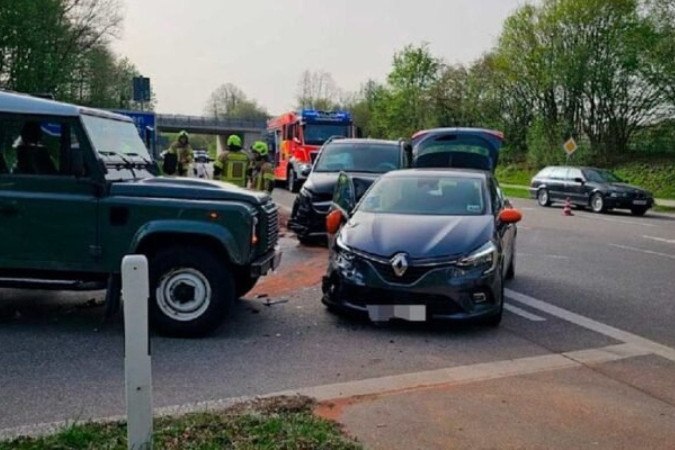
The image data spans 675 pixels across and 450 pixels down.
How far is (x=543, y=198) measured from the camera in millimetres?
28453

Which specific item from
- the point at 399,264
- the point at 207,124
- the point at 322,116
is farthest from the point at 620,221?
the point at 207,124

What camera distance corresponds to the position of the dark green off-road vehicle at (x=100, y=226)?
253 inches

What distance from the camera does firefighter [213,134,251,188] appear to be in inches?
464

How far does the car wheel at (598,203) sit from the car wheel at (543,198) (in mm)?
2740

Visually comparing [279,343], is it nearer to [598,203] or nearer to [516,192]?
[598,203]

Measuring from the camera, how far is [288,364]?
580cm

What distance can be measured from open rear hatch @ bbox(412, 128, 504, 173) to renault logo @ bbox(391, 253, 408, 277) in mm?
6091

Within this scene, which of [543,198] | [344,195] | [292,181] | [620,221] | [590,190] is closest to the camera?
[344,195]

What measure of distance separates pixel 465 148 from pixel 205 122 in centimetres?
8099

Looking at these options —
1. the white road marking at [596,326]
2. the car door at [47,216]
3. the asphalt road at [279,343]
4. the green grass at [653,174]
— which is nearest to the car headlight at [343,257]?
the asphalt road at [279,343]

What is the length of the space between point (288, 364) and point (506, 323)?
272cm

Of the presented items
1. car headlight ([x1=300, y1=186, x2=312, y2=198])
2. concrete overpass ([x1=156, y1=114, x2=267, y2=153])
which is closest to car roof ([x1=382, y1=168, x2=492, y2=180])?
car headlight ([x1=300, y1=186, x2=312, y2=198])

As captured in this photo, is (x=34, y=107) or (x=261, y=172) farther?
(x=261, y=172)

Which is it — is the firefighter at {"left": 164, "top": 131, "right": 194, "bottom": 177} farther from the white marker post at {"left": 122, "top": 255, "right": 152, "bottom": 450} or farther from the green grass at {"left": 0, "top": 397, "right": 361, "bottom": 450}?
the white marker post at {"left": 122, "top": 255, "right": 152, "bottom": 450}
